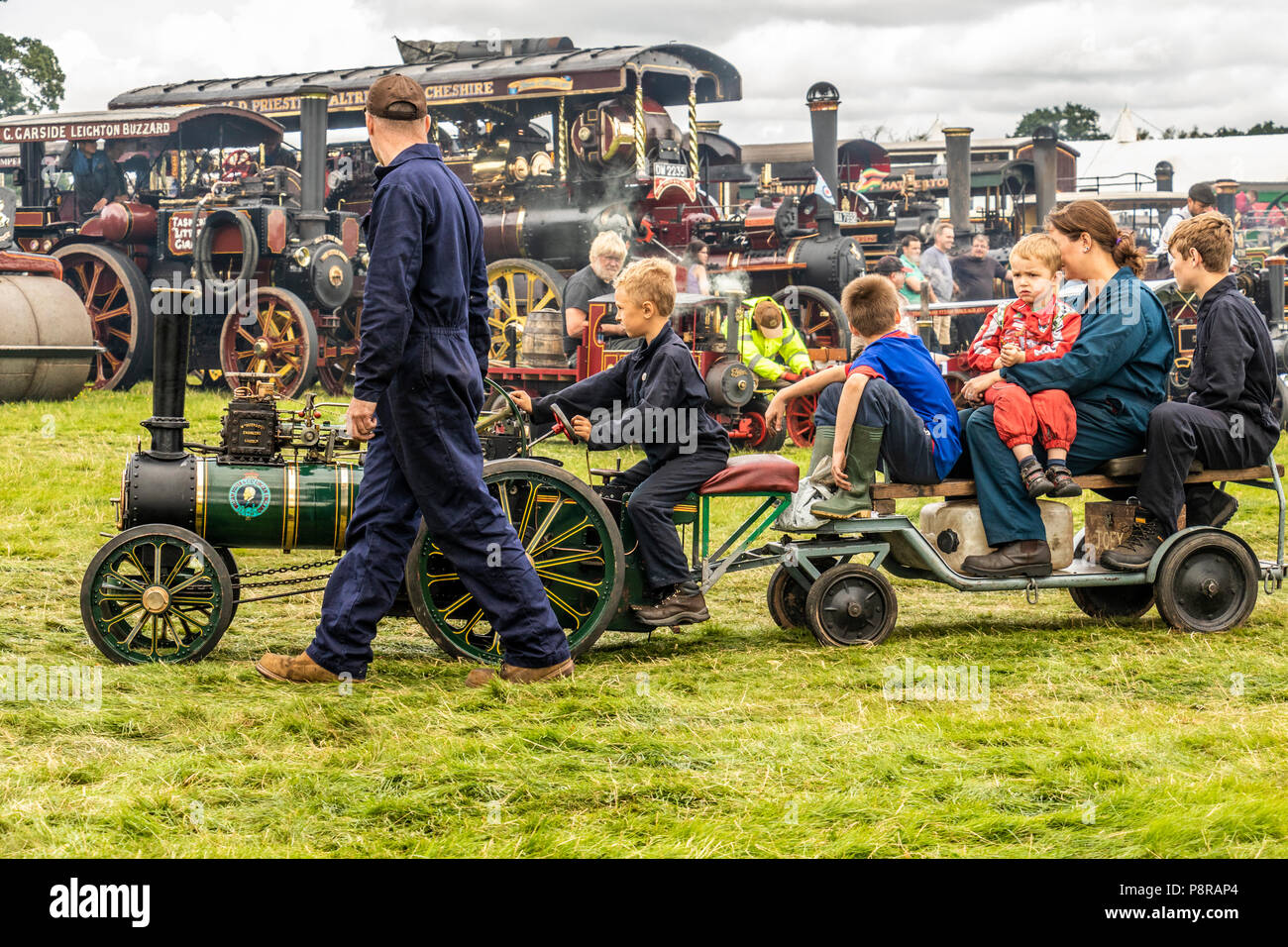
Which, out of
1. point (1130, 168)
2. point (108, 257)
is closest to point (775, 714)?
point (108, 257)

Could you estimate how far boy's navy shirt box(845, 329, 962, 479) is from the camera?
5.30m

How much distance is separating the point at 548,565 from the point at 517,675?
1.77 feet

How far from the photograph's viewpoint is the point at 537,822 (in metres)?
3.08

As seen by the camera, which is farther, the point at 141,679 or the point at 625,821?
the point at 141,679

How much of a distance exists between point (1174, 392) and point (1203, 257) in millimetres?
7723

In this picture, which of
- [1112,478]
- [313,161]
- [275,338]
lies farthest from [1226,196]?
[1112,478]

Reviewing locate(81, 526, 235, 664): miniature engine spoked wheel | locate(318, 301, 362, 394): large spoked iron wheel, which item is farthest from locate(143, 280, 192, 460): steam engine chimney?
locate(318, 301, 362, 394): large spoked iron wheel

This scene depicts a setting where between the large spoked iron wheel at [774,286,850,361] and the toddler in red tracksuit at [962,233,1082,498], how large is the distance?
8849 mm

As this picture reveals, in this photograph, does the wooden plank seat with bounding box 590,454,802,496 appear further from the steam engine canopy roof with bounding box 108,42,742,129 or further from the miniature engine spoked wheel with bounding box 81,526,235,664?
the steam engine canopy roof with bounding box 108,42,742,129

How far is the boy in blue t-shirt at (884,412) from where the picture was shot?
5188mm

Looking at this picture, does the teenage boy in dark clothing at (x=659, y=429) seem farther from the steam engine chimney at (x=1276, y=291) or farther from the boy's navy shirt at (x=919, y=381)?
the steam engine chimney at (x=1276, y=291)

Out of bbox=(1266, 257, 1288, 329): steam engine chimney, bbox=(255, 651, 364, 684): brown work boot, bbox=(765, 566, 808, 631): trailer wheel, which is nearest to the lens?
bbox=(255, 651, 364, 684): brown work boot
